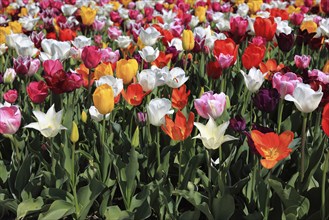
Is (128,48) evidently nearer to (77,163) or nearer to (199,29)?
(199,29)

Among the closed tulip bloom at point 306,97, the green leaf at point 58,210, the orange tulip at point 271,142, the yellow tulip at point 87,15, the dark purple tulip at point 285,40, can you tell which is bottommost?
the yellow tulip at point 87,15

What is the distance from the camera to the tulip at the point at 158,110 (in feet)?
7.17

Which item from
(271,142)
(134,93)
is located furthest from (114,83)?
(271,142)

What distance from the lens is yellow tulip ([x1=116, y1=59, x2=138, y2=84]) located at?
2.72 m

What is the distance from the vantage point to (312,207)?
212cm

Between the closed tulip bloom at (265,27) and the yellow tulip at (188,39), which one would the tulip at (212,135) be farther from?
the closed tulip bloom at (265,27)

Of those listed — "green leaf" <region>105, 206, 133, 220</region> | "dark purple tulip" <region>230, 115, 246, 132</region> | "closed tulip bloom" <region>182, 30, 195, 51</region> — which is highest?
"dark purple tulip" <region>230, 115, 246, 132</region>

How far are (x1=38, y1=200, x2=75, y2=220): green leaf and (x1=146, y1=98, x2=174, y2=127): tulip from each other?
55 centimetres

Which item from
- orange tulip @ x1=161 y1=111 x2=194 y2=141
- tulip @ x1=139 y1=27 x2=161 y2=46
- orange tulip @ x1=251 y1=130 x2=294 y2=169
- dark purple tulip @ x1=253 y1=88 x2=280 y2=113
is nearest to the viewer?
orange tulip @ x1=251 y1=130 x2=294 y2=169

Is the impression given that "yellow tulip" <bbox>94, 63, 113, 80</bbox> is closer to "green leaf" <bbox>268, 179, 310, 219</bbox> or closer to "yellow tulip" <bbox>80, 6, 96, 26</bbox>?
"green leaf" <bbox>268, 179, 310, 219</bbox>

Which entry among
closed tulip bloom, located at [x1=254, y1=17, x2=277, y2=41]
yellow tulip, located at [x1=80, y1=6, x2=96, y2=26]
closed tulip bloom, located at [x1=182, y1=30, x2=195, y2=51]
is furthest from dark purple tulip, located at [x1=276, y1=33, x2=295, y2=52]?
yellow tulip, located at [x1=80, y1=6, x2=96, y2=26]

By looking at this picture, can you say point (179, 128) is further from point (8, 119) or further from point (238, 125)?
point (8, 119)

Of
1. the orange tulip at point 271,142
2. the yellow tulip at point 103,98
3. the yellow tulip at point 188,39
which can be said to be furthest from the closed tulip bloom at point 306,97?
the yellow tulip at point 188,39

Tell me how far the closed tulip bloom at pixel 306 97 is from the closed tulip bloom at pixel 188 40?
1533mm
